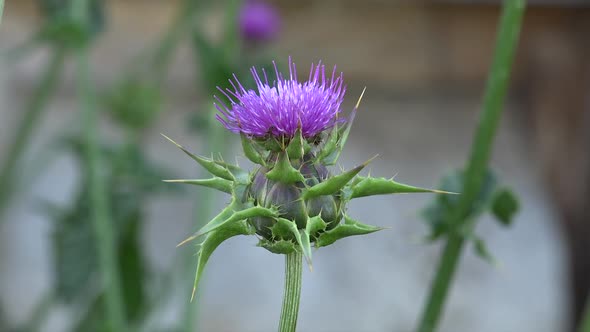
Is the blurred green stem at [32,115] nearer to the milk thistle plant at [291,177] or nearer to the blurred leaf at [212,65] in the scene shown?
the blurred leaf at [212,65]

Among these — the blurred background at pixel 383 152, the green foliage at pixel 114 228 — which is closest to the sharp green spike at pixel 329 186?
the green foliage at pixel 114 228

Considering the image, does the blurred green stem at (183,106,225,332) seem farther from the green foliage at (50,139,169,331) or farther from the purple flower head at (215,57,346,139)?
the purple flower head at (215,57,346,139)

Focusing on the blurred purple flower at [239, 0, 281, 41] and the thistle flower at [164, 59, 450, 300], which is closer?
the thistle flower at [164, 59, 450, 300]

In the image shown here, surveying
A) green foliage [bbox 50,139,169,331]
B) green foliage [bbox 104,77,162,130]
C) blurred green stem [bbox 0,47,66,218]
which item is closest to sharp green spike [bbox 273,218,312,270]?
green foliage [bbox 50,139,169,331]

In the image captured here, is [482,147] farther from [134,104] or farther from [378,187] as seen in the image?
[134,104]

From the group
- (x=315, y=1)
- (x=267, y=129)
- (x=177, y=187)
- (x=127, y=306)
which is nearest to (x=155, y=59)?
(x=177, y=187)

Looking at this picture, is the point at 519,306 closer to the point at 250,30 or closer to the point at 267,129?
the point at 250,30

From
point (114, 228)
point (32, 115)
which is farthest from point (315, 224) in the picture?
point (32, 115)

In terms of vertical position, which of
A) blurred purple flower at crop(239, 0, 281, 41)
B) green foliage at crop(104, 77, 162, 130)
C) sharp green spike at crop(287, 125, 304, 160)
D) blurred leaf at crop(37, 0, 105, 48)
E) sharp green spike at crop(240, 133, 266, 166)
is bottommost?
sharp green spike at crop(240, 133, 266, 166)
